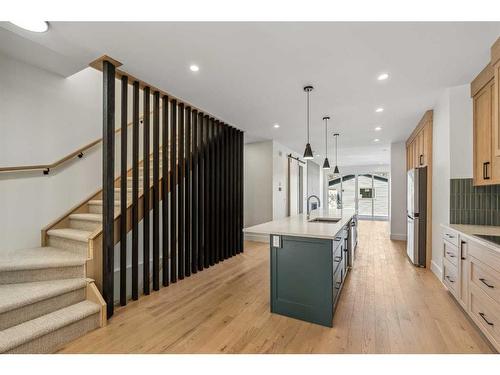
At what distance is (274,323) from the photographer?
2.26 metres

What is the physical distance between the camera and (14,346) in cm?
168

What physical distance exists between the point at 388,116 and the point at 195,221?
379 centimetres

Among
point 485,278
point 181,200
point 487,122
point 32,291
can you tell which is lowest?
point 32,291

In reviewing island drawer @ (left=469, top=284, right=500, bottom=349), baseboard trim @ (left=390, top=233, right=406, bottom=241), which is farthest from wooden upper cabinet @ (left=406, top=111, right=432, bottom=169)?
island drawer @ (left=469, top=284, right=500, bottom=349)

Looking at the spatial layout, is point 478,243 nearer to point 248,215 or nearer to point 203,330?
point 203,330

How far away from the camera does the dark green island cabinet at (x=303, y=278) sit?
221 cm

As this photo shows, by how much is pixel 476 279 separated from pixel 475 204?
4.06ft

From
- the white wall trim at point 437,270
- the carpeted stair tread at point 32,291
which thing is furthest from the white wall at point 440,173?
the carpeted stair tread at point 32,291

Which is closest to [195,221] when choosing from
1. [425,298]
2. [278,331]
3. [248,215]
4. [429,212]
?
[278,331]

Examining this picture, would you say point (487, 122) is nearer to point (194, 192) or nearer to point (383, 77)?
point (383, 77)

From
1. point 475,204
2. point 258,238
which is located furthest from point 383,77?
point 258,238

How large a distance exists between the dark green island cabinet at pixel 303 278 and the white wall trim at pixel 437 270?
2073mm

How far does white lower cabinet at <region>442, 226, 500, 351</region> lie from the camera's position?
1.81 m

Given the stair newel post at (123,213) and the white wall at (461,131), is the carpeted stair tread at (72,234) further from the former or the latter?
the white wall at (461,131)
